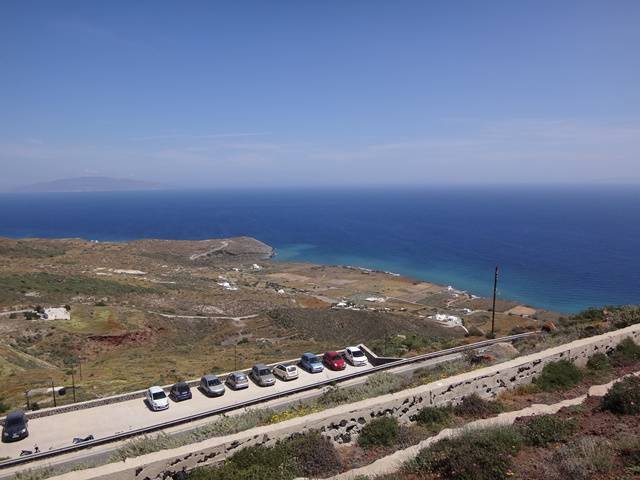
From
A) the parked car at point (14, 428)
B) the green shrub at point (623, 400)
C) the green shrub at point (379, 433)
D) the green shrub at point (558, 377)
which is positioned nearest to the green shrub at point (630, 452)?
the green shrub at point (623, 400)

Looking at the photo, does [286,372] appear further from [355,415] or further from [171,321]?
[171,321]

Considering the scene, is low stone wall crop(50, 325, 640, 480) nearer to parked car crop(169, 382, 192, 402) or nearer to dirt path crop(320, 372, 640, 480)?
dirt path crop(320, 372, 640, 480)

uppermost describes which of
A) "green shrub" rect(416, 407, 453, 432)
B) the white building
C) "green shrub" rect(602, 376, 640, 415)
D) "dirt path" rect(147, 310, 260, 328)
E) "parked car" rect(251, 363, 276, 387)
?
"green shrub" rect(602, 376, 640, 415)

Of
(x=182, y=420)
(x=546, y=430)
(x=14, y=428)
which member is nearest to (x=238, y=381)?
(x=182, y=420)

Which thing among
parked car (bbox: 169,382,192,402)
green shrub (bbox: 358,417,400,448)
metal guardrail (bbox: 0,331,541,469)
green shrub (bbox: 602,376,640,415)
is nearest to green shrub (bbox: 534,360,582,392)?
green shrub (bbox: 602,376,640,415)

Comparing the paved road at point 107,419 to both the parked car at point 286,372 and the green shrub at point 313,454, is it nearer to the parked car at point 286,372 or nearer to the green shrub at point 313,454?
the parked car at point 286,372

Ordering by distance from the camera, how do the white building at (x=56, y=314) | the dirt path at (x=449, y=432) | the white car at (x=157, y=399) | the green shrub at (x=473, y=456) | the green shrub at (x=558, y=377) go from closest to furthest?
the green shrub at (x=473, y=456), the dirt path at (x=449, y=432), the green shrub at (x=558, y=377), the white car at (x=157, y=399), the white building at (x=56, y=314)

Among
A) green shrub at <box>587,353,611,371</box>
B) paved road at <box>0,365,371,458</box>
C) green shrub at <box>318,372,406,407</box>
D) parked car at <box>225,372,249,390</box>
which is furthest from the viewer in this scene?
parked car at <box>225,372,249,390</box>
